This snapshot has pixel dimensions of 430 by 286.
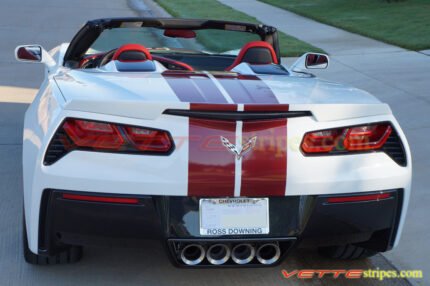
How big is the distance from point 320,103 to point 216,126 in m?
0.53

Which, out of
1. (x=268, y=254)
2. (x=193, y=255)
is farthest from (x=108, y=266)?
(x=268, y=254)

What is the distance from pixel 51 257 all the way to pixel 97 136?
87 centimetres

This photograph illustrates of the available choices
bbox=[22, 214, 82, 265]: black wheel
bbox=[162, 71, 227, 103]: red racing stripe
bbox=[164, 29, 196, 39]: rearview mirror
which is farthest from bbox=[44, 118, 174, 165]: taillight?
bbox=[164, 29, 196, 39]: rearview mirror

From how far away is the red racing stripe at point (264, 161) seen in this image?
3.24 metres

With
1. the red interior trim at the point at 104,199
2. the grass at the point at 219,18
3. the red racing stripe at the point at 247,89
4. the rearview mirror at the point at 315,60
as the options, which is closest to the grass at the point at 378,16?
the grass at the point at 219,18

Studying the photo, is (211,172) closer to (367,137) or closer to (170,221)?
(170,221)

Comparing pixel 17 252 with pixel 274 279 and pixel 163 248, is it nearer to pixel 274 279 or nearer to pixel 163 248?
pixel 163 248

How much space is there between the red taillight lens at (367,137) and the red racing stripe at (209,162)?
588 mm

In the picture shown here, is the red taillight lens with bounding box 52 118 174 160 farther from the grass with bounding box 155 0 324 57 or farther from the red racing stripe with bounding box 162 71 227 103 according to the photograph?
the grass with bounding box 155 0 324 57

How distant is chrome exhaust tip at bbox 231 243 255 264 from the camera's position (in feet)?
11.1

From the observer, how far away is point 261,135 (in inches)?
129

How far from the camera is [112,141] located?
3236 millimetres

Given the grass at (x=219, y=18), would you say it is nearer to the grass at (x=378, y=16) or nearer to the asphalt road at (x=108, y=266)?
the grass at (x=378, y=16)

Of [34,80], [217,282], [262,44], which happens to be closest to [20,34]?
[34,80]
